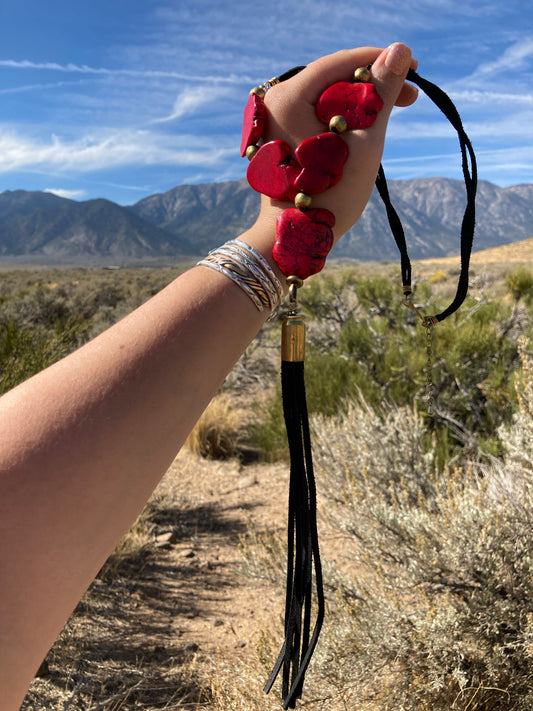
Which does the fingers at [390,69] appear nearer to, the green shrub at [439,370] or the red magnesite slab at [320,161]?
the red magnesite slab at [320,161]

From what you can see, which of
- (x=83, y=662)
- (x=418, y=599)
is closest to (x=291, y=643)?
(x=418, y=599)

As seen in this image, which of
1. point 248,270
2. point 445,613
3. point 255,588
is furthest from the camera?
point 255,588

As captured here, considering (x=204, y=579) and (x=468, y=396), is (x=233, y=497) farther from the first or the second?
(x=468, y=396)

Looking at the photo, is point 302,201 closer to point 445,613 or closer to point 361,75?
point 361,75

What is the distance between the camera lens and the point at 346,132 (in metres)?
0.80

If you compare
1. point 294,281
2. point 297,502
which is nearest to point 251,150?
point 294,281

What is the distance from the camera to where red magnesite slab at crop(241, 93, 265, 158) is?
85 centimetres

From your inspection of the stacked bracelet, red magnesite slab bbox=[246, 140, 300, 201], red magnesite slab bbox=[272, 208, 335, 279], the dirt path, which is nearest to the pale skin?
the stacked bracelet

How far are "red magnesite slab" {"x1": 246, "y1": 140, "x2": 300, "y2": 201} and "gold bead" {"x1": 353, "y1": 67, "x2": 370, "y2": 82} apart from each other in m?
0.15

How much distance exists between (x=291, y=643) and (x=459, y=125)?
0.99m

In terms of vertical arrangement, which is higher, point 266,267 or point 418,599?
point 266,267

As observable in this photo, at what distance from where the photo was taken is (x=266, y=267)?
687mm

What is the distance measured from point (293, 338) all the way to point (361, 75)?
16.2 inches

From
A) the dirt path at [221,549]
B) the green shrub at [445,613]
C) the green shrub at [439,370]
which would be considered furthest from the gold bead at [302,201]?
the green shrub at [439,370]
